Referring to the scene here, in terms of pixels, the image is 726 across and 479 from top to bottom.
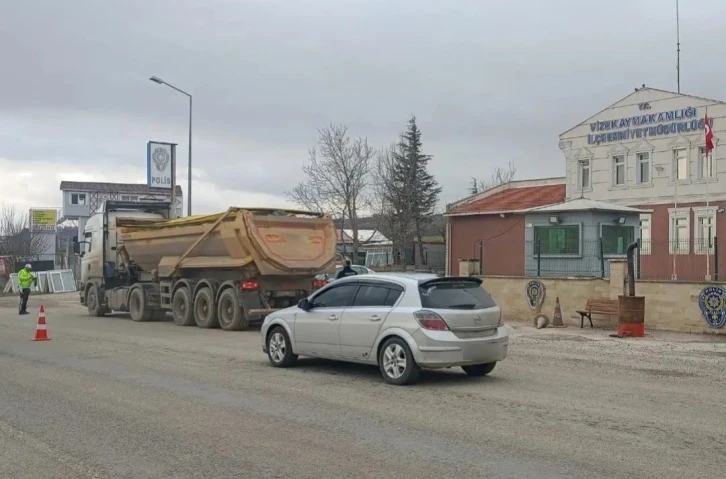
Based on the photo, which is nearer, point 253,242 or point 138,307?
point 253,242

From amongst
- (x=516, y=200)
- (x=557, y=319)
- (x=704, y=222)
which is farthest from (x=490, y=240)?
(x=557, y=319)

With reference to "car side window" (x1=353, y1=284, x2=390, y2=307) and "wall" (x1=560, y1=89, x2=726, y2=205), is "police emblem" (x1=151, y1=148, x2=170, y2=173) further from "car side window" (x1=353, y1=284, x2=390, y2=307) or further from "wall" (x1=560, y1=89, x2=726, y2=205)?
"car side window" (x1=353, y1=284, x2=390, y2=307)

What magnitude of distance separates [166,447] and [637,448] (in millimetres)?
4352

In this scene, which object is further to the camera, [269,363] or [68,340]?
[68,340]

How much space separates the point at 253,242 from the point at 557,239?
11290 millimetres

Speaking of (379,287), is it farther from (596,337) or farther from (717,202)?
(717,202)

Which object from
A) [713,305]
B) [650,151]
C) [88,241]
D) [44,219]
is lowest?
[713,305]

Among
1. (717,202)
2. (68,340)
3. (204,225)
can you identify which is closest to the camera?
(68,340)

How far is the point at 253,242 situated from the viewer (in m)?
19.5

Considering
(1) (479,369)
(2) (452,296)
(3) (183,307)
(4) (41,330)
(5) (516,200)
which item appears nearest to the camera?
(2) (452,296)

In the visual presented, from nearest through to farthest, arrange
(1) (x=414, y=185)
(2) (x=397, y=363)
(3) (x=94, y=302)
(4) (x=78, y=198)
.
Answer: (2) (x=397, y=363), (3) (x=94, y=302), (1) (x=414, y=185), (4) (x=78, y=198)

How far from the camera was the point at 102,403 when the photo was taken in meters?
9.70

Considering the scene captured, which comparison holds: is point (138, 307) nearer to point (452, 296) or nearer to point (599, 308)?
point (599, 308)

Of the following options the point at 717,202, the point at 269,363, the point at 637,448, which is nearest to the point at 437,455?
the point at 637,448
